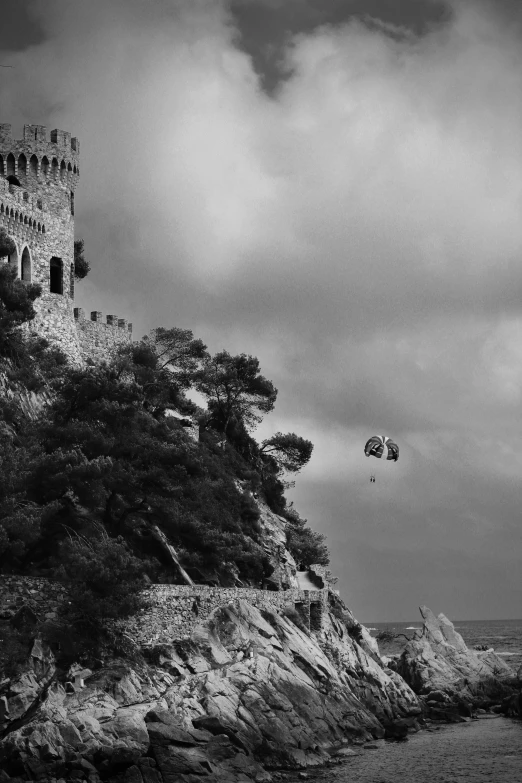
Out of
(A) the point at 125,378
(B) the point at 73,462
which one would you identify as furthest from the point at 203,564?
(A) the point at 125,378

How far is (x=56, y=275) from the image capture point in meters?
70.8

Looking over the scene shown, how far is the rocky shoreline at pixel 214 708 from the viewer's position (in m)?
38.3

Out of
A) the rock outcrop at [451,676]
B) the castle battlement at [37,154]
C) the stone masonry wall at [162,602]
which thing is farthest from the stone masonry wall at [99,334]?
the rock outcrop at [451,676]

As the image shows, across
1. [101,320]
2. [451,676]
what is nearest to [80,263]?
[101,320]

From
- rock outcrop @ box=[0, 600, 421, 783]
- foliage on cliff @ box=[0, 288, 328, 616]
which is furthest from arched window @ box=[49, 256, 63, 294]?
rock outcrop @ box=[0, 600, 421, 783]

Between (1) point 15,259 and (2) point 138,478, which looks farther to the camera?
(1) point 15,259

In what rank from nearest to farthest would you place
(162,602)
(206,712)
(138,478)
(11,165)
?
(206,712), (162,602), (138,478), (11,165)

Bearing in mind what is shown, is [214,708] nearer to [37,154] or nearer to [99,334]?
[99,334]

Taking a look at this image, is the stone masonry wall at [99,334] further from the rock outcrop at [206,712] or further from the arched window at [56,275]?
the rock outcrop at [206,712]

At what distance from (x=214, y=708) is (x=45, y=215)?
3841 centimetres

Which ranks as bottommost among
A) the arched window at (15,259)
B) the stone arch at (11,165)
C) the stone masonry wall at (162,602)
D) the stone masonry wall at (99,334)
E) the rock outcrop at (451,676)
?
the rock outcrop at (451,676)

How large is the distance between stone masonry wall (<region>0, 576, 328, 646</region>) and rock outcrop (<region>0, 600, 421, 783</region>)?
0.63 metres

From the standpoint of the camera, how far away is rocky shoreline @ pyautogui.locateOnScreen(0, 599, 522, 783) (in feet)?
126

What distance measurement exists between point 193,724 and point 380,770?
10.1 meters
